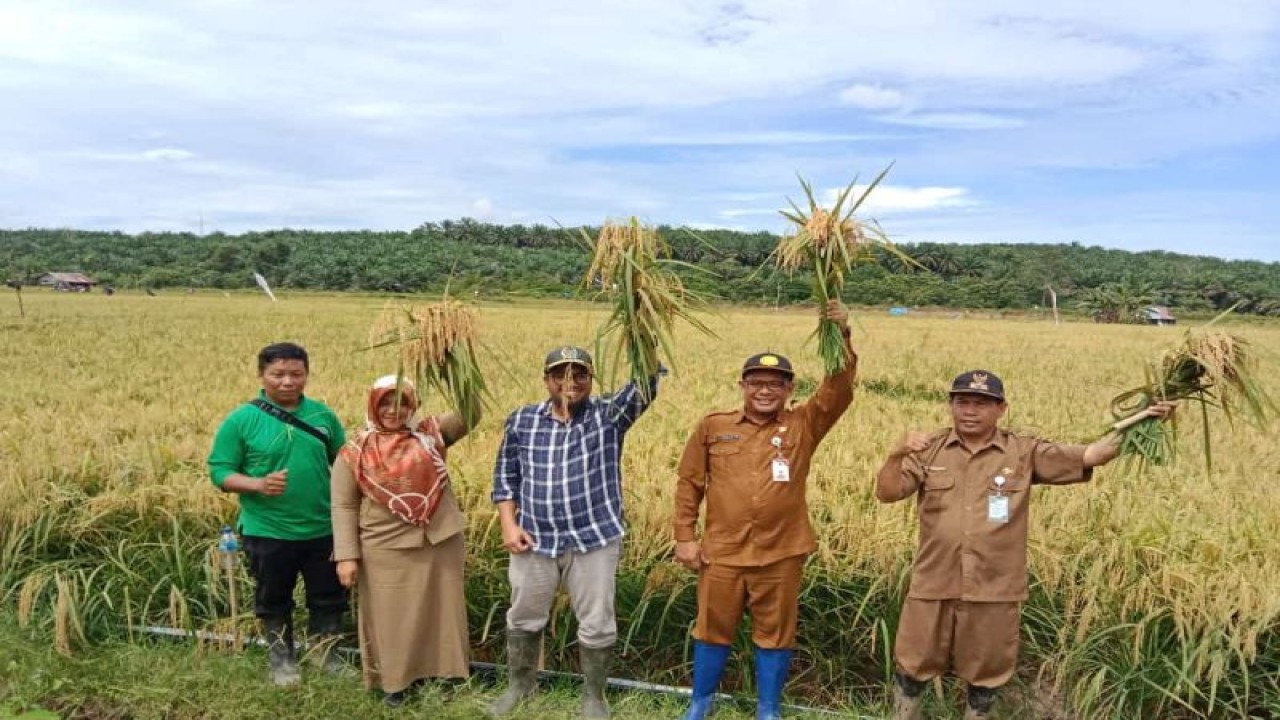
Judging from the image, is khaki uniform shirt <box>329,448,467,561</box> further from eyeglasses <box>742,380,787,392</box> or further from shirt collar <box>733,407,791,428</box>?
eyeglasses <box>742,380,787,392</box>

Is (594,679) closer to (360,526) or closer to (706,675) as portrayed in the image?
(706,675)

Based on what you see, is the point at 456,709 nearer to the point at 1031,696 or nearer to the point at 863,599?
the point at 863,599

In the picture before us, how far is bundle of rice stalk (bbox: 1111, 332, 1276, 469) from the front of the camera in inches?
139

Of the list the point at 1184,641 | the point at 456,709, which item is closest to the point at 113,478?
the point at 456,709

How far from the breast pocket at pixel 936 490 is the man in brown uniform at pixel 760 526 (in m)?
0.50

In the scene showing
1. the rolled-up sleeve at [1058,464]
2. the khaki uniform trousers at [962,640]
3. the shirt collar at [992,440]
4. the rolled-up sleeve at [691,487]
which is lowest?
the khaki uniform trousers at [962,640]

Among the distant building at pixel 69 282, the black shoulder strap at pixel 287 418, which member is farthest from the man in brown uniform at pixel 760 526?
the distant building at pixel 69 282

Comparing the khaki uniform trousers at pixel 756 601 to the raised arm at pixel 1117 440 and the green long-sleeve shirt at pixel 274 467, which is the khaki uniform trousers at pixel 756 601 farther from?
the green long-sleeve shirt at pixel 274 467

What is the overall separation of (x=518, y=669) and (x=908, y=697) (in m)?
1.83

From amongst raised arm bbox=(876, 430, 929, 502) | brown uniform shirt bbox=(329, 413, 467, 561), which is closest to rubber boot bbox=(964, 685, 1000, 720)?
raised arm bbox=(876, 430, 929, 502)

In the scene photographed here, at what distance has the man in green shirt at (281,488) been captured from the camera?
4.46 metres

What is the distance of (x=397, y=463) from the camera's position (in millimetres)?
4281

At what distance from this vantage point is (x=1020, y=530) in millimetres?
3830

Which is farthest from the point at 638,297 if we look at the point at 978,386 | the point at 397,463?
the point at 978,386
